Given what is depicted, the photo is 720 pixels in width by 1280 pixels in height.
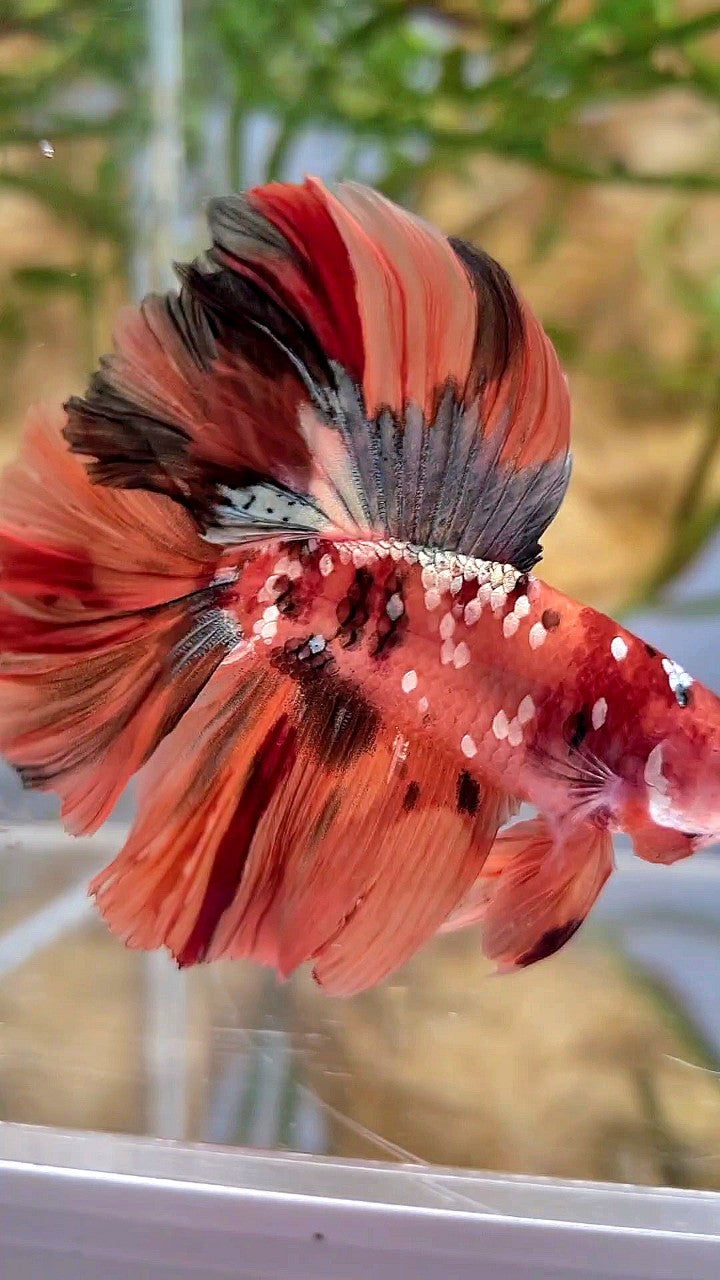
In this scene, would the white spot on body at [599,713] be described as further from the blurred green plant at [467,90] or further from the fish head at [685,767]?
the blurred green plant at [467,90]

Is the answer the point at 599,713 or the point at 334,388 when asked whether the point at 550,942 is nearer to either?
the point at 599,713

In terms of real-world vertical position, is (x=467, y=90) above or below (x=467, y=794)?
above

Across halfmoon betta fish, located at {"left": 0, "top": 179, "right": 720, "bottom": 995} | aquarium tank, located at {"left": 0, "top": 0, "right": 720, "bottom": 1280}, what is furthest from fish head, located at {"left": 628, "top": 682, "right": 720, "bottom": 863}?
aquarium tank, located at {"left": 0, "top": 0, "right": 720, "bottom": 1280}

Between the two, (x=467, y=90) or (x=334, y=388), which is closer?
(x=334, y=388)

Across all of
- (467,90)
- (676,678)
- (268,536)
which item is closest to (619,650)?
(676,678)

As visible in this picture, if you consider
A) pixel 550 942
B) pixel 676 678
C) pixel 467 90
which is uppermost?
pixel 467 90

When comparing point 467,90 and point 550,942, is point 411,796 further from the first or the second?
point 467,90
